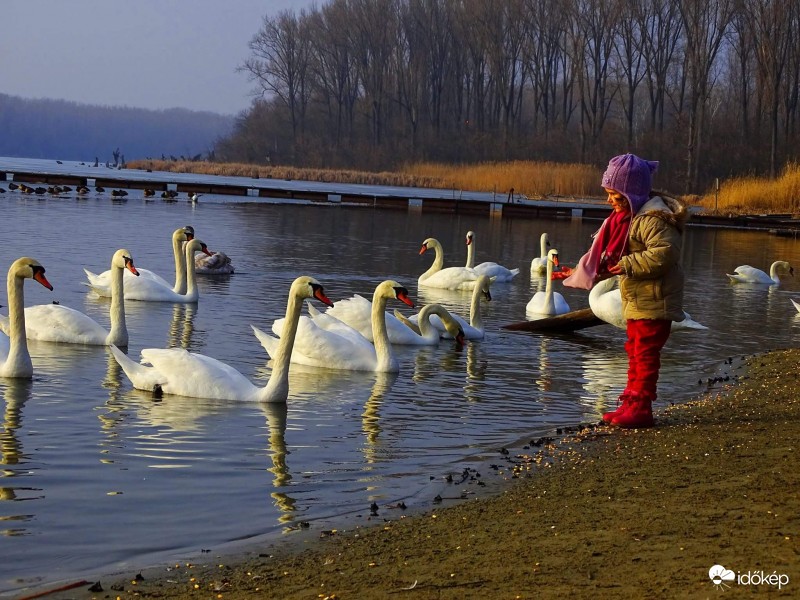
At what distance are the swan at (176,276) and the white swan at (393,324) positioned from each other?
328 cm

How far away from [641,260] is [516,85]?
77.7 m

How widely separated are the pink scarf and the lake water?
122cm

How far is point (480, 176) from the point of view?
56.1 metres

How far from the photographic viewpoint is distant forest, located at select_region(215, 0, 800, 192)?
5978 cm

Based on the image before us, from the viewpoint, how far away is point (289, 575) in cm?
475

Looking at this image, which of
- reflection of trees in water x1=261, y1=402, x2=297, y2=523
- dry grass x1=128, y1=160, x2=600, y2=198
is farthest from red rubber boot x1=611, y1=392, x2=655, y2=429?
dry grass x1=128, y1=160, x2=600, y2=198

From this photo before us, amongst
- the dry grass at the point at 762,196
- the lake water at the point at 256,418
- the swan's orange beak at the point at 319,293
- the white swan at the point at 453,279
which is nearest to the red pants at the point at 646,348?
the lake water at the point at 256,418

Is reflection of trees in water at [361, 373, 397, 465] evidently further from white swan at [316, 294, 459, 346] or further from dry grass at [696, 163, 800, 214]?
dry grass at [696, 163, 800, 214]

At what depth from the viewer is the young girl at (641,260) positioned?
23.1 ft

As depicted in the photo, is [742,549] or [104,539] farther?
[104,539]

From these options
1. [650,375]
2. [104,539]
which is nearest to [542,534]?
[104,539]

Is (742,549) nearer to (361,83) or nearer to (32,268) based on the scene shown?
(32,268)

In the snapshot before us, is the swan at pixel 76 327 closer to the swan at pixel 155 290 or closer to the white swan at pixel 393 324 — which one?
the white swan at pixel 393 324

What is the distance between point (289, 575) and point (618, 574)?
52.2 inches
